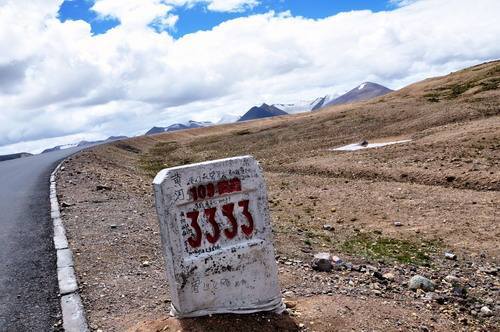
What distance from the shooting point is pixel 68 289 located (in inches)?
277

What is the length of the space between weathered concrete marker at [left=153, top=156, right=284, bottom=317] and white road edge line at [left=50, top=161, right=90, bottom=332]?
1.38m

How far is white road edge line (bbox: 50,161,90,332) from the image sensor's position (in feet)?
19.5

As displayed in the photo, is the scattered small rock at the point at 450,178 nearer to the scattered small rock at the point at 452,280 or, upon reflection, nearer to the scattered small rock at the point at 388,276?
the scattered small rock at the point at 452,280

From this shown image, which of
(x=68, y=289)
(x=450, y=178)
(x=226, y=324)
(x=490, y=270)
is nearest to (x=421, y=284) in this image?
(x=490, y=270)

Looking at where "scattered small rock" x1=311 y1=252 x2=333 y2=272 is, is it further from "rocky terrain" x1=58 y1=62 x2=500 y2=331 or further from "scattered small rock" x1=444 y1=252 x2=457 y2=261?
"scattered small rock" x1=444 y1=252 x2=457 y2=261

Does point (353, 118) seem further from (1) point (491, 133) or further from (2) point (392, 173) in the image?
(2) point (392, 173)

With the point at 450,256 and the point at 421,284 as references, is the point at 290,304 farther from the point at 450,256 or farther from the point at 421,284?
the point at 450,256

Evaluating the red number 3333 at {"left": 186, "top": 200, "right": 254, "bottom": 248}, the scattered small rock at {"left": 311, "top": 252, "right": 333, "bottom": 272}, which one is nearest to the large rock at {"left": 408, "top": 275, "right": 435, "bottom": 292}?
the scattered small rock at {"left": 311, "top": 252, "right": 333, "bottom": 272}

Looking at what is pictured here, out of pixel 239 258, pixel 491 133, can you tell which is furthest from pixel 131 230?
pixel 491 133

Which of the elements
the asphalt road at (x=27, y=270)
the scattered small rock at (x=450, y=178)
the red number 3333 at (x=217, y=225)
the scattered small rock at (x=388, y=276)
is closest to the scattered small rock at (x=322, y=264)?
the scattered small rock at (x=388, y=276)

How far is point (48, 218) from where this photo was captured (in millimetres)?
12352

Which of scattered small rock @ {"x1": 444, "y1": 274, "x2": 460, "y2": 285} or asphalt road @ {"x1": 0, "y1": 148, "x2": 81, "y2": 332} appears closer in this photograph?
asphalt road @ {"x1": 0, "y1": 148, "x2": 81, "y2": 332}

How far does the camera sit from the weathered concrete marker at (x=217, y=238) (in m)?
5.28

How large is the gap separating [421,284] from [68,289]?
17.2 feet
